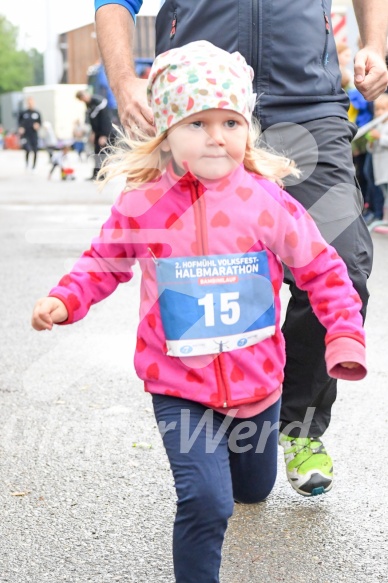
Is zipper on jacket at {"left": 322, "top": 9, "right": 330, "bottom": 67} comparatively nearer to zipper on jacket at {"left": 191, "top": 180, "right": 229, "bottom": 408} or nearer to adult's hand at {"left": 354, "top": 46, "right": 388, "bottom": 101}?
adult's hand at {"left": 354, "top": 46, "right": 388, "bottom": 101}

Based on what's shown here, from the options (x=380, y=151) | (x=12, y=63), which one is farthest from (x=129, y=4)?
(x=12, y=63)

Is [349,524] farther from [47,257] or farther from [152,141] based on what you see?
[47,257]

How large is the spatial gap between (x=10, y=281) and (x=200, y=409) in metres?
5.81

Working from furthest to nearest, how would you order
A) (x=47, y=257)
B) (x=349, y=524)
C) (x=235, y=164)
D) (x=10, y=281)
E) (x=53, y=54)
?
(x=53, y=54) < (x=47, y=257) < (x=10, y=281) < (x=349, y=524) < (x=235, y=164)

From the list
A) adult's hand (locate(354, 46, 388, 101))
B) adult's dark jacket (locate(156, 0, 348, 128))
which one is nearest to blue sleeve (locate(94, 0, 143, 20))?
adult's dark jacket (locate(156, 0, 348, 128))

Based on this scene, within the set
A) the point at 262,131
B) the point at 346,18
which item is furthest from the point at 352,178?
the point at 346,18

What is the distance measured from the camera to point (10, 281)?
26.8 ft

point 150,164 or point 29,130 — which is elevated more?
point 150,164

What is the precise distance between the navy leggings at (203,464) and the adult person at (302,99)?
66 centimetres

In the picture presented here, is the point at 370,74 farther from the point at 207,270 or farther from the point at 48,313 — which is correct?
the point at 48,313

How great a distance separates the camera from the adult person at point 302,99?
3.15 meters

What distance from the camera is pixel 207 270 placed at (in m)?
2.56

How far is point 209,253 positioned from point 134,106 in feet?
1.83

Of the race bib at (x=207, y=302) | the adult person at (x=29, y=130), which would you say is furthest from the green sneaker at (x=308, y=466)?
the adult person at (x=29, y=130)
